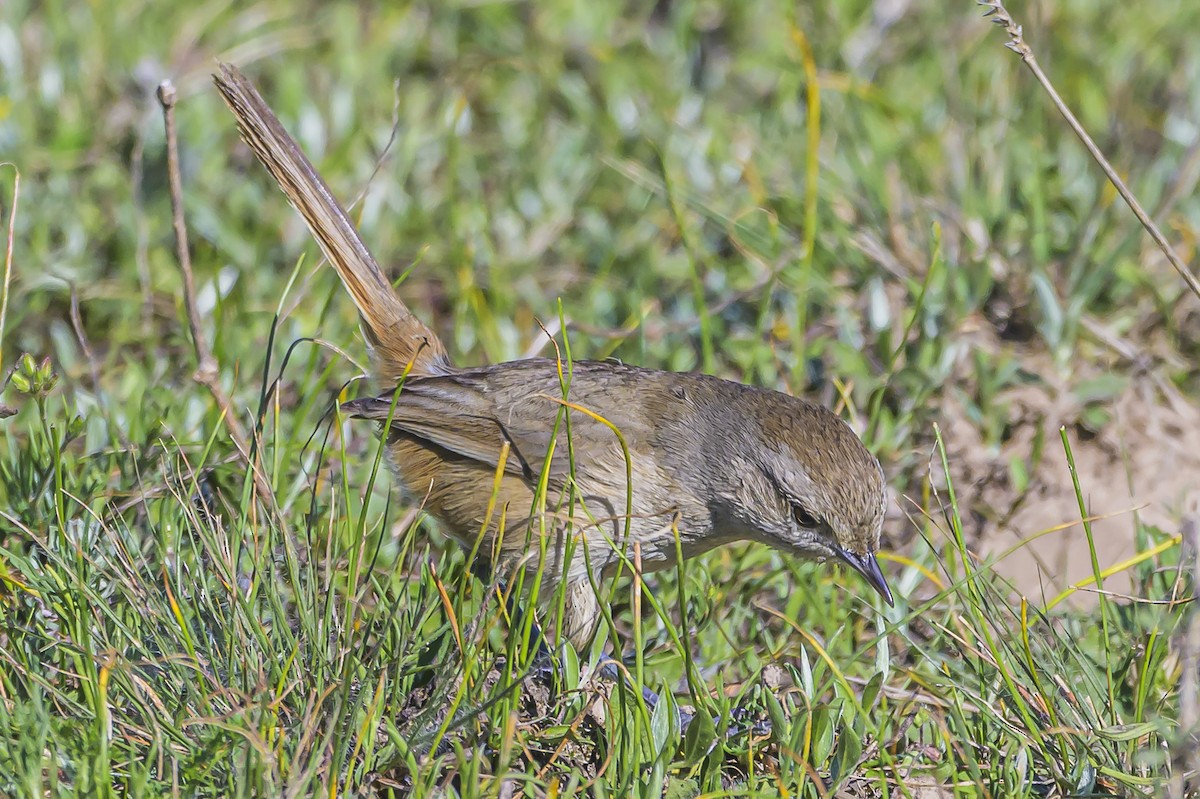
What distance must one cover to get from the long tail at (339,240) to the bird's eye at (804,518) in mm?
1147

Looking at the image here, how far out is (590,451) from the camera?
3.88 metres

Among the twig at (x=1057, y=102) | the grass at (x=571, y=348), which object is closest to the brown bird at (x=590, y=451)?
the grass at (x=571, y=348)

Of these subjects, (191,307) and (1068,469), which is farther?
(1068,469)

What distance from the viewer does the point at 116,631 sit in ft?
10.1

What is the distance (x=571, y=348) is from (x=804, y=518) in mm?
1420

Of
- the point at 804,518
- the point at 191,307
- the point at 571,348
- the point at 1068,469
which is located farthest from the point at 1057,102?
the point at 191,307

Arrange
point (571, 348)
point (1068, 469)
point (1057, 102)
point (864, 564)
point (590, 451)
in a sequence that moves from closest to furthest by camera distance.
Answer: point (1057, 102) → point (864, 564) → point (590, 451) → point (1068, 469) → point (571, 348)

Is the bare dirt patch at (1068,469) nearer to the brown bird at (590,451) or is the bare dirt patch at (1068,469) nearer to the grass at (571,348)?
the grass at (571,348)

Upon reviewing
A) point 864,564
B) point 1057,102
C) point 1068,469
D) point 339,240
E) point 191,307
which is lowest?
point 864,564

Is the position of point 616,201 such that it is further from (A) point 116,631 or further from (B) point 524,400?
(A) point 116,631

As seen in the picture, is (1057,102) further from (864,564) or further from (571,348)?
(571,348)

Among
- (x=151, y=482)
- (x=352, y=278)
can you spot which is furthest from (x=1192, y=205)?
(x=151, y=482)

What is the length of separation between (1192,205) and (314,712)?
4.03 m

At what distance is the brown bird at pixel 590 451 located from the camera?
3.62 m
